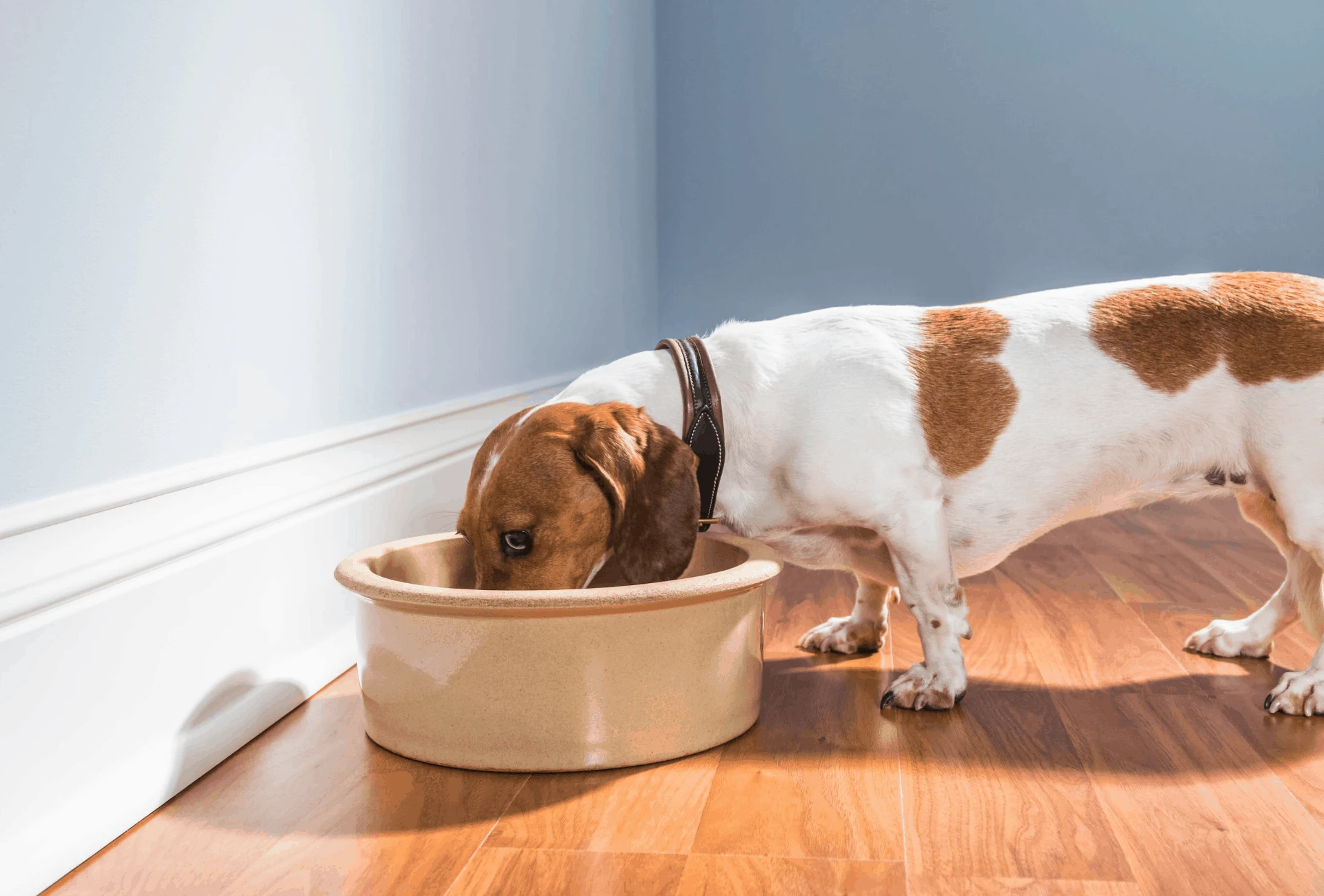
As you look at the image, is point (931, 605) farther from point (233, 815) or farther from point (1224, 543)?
point (1224, 543)

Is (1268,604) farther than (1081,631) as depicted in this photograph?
No

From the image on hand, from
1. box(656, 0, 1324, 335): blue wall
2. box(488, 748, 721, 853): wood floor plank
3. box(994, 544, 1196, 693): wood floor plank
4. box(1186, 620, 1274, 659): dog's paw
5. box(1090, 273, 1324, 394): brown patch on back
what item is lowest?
box(994, 544, 1196, 693): wood floor plank

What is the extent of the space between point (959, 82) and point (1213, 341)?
2.53 meters

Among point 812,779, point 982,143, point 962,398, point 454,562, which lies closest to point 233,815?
point 454,562

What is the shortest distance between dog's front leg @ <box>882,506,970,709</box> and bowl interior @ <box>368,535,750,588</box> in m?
0.27

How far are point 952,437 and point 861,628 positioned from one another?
0.44 meters

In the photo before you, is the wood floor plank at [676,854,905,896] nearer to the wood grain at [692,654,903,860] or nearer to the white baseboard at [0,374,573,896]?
the wood grain at [692,654,903,860]

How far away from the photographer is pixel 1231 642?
1.97 m

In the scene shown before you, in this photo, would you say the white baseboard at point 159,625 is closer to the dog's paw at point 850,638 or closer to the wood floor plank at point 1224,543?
the dog's paw at point 850,638

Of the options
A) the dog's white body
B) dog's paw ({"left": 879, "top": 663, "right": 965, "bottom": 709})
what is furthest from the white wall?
dog's paw ({"left": 879, "top": 663, "right": 965, "bottom": 709})

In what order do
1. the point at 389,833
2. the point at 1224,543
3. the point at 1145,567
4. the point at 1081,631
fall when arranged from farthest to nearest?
the point at 1224,543 → the point at 1145,567 → the point at 1081,631 → the point at 389,833

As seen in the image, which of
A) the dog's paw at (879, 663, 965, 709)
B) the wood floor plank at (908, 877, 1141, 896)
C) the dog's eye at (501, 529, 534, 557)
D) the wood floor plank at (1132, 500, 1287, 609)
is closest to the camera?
the wood floor plank at (908, 877, 1141, 896)

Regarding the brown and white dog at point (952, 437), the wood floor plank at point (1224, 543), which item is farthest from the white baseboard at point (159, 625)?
the wood floor plank at point (1224, 543)

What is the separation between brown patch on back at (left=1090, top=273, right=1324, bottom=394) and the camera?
5.74 ft
